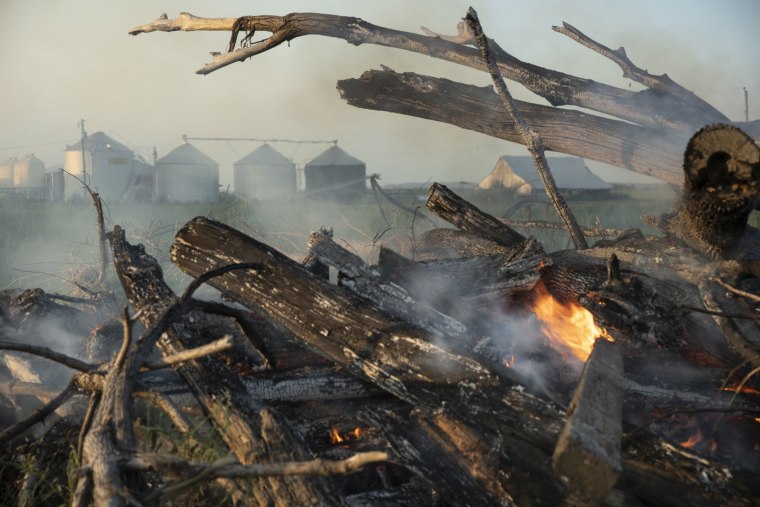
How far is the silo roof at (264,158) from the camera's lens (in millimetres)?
43094

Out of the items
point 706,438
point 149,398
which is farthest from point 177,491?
point 706,438

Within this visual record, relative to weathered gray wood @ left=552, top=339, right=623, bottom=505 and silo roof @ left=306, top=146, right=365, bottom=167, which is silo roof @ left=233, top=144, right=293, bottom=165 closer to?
silo roof @ left=306, top=146, right=365, bottom=167

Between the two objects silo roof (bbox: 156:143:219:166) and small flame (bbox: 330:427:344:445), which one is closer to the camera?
small flame (bbox: 330:427:344:445)

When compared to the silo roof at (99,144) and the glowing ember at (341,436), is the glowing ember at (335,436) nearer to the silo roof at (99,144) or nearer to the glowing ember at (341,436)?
the glowing ember at (341,436)

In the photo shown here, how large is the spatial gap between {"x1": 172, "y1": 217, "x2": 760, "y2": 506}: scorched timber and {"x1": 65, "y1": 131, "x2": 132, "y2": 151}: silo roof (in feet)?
139

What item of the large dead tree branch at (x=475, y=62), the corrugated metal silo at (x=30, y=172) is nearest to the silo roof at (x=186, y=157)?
the corrugated metal silo at (x=30, y=172)

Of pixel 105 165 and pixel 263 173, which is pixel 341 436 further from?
pixel 105 165

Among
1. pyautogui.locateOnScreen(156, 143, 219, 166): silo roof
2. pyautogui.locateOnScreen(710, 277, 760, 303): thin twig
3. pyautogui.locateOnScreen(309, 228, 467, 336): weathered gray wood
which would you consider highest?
pyautogui.locateOnScreen(156, 143, 219, 166): silo roof

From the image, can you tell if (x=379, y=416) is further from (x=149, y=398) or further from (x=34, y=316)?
(x=34, y=316)

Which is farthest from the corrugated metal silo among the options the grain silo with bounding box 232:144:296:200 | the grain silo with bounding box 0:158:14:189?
the grain silo with bounding box 232:144:296:200

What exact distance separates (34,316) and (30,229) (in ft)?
40.4

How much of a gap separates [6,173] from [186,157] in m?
21.0

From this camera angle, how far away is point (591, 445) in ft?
7.27

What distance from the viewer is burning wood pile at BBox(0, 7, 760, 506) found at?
2494 mm
